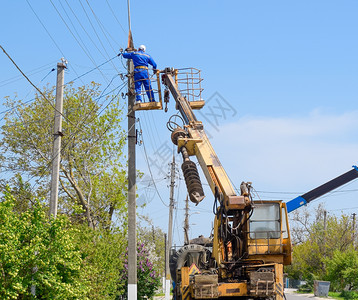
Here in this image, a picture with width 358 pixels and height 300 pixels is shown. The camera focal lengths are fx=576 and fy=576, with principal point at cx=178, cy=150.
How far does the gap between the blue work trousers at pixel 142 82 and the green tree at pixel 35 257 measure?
6380mm

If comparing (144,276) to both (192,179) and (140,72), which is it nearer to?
(140,72)

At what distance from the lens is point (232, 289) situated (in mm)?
14688

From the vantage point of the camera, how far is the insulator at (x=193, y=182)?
16766 millimetres

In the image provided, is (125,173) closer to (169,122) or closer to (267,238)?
(169,122)

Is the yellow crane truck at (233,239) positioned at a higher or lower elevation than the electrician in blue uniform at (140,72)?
lower

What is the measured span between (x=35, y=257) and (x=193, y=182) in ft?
16.3

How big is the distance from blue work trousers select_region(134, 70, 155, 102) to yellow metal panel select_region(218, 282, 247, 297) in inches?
361

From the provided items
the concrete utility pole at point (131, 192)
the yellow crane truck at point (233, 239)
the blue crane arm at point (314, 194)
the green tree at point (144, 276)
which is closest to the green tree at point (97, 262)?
the concrete utility pole at point (131, 192)

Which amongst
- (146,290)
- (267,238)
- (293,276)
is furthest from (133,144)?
(293,276)

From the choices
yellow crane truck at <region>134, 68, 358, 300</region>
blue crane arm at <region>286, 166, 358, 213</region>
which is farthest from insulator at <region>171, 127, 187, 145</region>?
blue crane arm at <region>286, 166, 358, 213</region>

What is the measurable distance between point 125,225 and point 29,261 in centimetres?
1711

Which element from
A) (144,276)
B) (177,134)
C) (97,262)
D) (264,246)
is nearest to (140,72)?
(177,134)

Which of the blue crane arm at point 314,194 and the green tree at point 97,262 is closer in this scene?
the green tree at point 97,262

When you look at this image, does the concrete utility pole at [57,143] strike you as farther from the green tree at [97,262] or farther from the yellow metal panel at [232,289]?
the yellow metal panel at [232,289]
